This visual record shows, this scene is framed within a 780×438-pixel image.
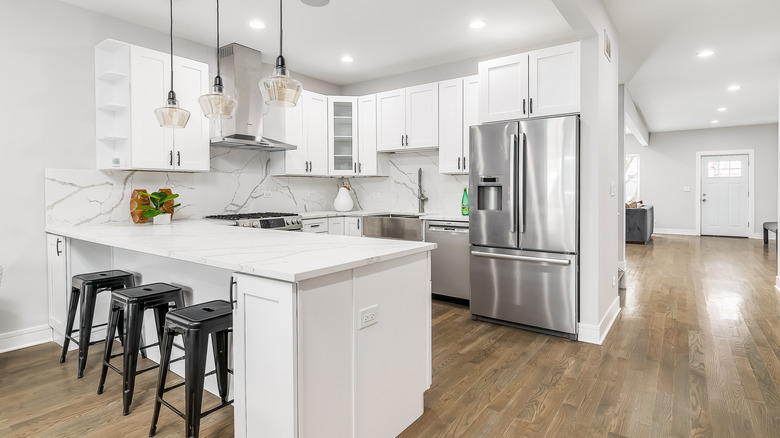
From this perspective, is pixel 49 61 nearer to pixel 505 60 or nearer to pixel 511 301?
pixel 505 60

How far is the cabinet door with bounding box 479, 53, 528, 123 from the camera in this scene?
344 centimetres

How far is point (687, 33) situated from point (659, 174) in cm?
790

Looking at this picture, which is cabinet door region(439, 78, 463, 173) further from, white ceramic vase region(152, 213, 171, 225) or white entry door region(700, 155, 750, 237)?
white entry door region(700, 155, 750, 237)

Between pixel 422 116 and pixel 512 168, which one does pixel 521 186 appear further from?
pixel 422 116

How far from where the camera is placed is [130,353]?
2.10 m

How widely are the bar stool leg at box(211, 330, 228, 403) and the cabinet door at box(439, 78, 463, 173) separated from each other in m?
2.99

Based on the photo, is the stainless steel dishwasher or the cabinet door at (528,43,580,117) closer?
the cabinet door at (528,43,580,117)

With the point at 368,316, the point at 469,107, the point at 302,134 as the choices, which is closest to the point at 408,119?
the point at 469,107

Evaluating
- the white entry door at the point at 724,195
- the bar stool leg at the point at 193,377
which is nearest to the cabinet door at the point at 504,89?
the bar stool leg at the point at 193,377

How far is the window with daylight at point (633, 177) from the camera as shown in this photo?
1095 centimetres

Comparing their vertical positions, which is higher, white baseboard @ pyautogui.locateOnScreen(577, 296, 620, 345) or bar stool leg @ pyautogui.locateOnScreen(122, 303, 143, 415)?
bar stool leg @ pyautogui.locateOnScreen(122, 303, 143, 415)

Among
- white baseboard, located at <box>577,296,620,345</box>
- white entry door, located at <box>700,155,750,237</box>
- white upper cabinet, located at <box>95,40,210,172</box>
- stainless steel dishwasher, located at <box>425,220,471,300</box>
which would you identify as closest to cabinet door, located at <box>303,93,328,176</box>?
white upper cabinet, located at <box>95,40,210,172</box>

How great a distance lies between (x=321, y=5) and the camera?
3.28m

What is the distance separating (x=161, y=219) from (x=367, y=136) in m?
2.48
